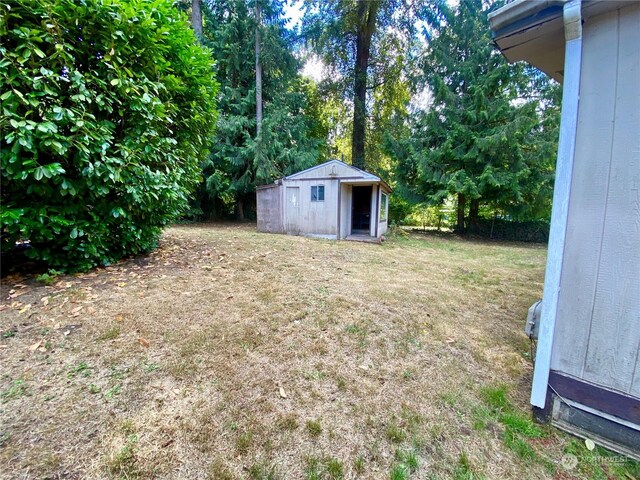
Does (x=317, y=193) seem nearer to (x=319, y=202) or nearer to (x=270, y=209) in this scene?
(x=319, y=202)

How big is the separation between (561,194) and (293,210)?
29.3ft

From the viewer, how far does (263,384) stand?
6.64 ft

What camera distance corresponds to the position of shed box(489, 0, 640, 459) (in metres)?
1.53

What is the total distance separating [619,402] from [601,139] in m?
1.49

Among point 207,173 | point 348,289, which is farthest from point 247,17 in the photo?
point 348,289

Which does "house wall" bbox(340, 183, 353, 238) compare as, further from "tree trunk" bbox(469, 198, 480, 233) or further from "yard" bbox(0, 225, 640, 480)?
"tree trunk" bbox(469, 198, 480, 233)

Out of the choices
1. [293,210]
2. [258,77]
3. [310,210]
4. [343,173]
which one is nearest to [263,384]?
[343,173]

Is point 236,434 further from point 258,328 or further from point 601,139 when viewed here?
point 601,139

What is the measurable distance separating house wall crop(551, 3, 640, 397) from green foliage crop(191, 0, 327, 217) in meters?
11.9

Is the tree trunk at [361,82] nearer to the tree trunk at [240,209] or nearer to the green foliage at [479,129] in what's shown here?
the green foliage at [479,129]

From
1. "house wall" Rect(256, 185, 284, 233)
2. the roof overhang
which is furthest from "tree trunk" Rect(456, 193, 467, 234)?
the roof overhang

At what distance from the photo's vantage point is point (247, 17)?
12852 mm

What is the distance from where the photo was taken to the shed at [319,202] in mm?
9359

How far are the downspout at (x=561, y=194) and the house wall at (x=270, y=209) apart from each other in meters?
9.25
